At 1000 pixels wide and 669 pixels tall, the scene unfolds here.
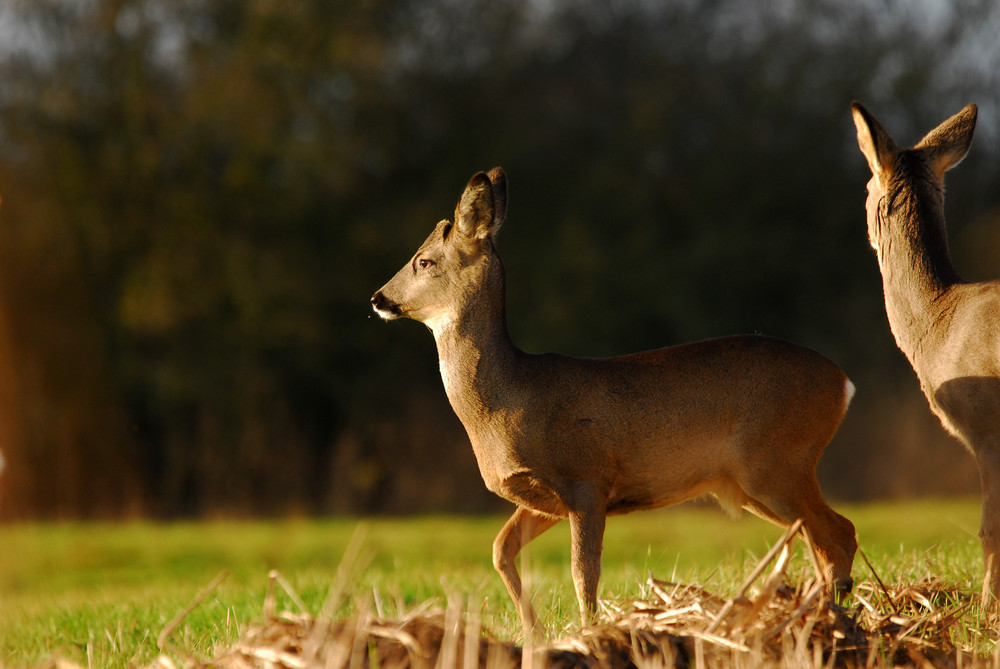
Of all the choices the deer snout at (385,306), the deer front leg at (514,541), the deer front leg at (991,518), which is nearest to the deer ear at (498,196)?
the deer snout at (385,306)

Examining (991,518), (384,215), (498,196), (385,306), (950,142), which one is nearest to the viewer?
(991,518)

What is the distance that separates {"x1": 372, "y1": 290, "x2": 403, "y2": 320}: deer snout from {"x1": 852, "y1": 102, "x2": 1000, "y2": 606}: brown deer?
2.28m

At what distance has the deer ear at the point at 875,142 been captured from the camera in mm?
Answer: 5320

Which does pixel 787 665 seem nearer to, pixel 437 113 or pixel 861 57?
pixel 437 113

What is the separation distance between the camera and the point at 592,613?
15.9ft

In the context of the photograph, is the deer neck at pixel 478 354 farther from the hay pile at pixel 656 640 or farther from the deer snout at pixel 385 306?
the hay pile at pixel 656 640

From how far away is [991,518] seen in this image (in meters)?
4.91

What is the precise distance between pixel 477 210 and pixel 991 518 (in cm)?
262

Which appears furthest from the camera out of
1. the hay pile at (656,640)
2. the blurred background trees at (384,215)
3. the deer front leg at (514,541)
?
the blurred background trees at (384,215)

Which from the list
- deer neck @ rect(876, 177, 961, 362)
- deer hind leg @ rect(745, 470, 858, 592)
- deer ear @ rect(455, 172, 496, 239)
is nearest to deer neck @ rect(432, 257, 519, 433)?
deer ear @ rect(455, 172, 496, 239)

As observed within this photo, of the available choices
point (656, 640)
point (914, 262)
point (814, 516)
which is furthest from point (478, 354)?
point (914, 262)

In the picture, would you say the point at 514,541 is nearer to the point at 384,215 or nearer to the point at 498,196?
the point at 498,196

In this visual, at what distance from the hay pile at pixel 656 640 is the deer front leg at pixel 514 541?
1.14 meters

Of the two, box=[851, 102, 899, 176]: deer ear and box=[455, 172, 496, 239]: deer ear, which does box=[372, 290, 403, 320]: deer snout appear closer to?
box=[455, 172, 496, 239]: deer ear
